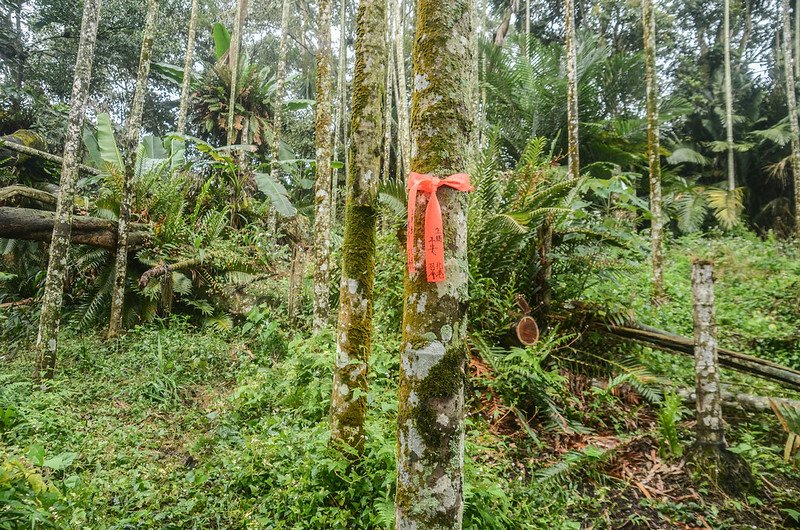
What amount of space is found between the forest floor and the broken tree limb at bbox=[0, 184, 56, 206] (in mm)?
2478

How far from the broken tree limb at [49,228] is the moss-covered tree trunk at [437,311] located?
6.10 meters

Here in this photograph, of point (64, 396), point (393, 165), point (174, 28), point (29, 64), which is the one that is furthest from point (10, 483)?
point (174, 28)

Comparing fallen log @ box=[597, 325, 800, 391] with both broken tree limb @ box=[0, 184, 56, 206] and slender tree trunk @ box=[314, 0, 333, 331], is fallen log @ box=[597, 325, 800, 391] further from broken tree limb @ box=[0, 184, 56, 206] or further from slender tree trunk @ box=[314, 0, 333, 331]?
broken tree limb @ box=[0, 184, 56, 206]

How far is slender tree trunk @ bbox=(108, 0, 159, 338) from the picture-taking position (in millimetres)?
5562

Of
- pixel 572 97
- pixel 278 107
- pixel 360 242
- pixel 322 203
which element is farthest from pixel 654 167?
pixel 278 107

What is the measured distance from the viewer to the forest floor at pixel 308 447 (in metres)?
2.60

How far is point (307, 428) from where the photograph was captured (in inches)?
132

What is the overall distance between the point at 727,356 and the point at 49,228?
8.01m

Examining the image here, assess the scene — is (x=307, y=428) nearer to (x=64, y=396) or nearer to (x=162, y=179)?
(x=64, y=396)

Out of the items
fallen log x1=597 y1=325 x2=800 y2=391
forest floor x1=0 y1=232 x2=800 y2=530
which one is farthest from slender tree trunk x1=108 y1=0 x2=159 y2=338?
fallen log x1=597 y1=325 x2=800 y2=391

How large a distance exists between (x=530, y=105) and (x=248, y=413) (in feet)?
30.7

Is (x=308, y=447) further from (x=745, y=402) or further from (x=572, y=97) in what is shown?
(x=572, y=97)

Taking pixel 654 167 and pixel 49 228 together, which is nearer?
pixel 49 228

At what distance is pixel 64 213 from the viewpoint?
4.84m
